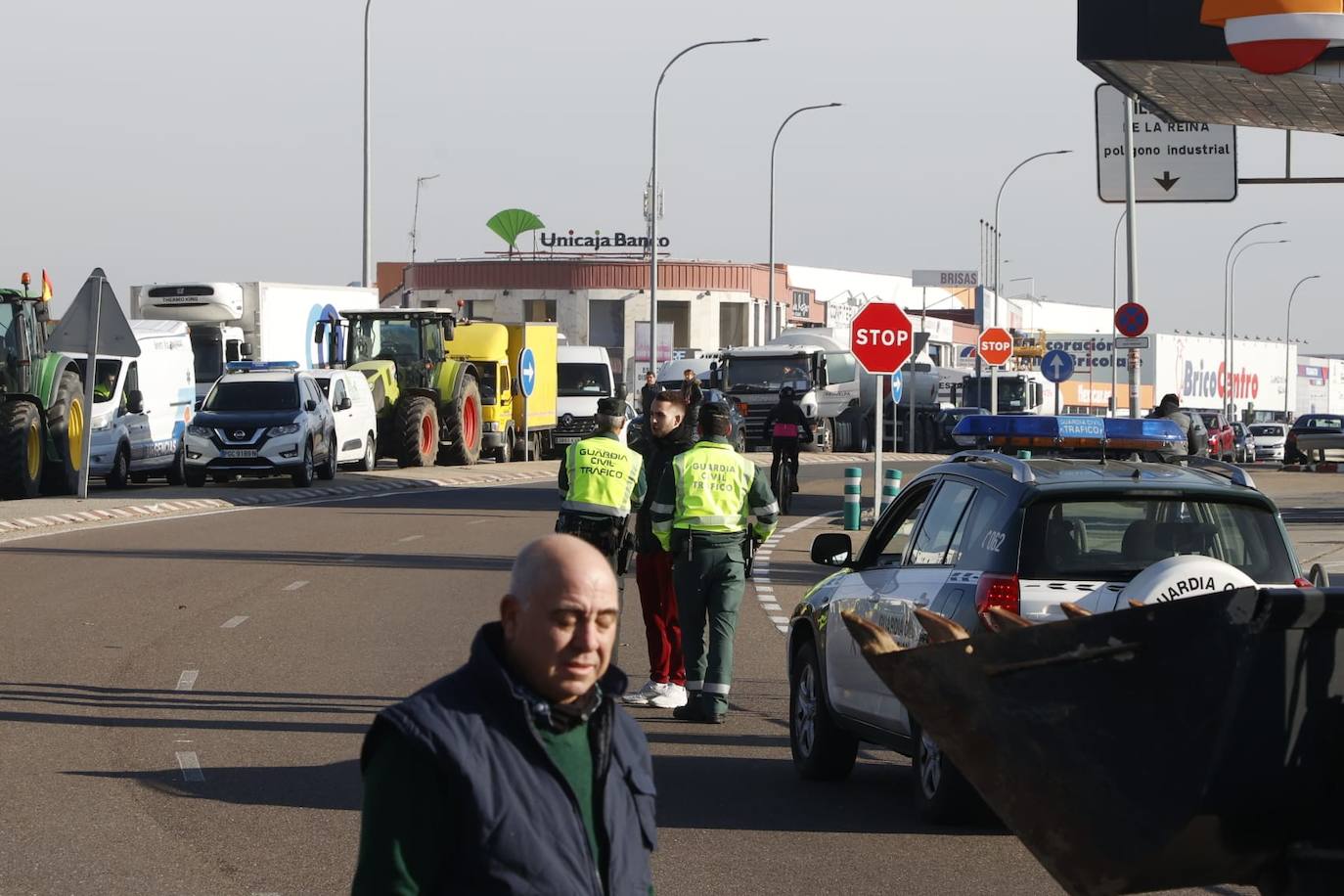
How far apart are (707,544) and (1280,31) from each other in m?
9.84

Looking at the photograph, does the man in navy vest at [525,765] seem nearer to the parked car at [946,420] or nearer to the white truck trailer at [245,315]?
the white truck trailer at [245,315]

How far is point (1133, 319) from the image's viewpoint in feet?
99.2

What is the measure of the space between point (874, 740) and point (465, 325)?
1365 inches

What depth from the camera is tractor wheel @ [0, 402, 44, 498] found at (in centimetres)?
2736

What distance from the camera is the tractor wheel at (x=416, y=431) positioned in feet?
126

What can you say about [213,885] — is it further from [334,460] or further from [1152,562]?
[334,460]

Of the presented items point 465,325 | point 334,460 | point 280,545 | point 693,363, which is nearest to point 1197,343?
point 693,363

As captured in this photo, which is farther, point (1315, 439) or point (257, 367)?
point (1315, 439)

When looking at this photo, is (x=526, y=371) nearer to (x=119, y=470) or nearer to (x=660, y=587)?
(x=119, y=470)

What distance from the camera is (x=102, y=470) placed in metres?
32.4

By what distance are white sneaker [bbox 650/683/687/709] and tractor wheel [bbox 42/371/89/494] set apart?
18.4 metres

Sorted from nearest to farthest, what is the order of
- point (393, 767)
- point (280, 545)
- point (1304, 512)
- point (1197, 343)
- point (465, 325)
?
point (393, 767) < point (280, 545) < point (1304, 512) < point (465, 325) < point (1197, 343)

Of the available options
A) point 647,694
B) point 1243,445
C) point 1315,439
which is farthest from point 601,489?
point 1243,445

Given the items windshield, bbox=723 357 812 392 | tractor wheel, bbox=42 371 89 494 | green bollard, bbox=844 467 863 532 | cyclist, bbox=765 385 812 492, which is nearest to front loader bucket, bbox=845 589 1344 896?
green bollard, bbox=844 467 863 532
